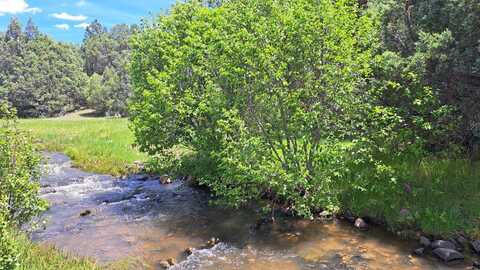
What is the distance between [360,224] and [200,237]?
646 cm

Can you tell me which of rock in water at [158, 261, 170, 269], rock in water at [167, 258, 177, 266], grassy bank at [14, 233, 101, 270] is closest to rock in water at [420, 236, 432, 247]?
rock in water at [167, 258, 177, 266]

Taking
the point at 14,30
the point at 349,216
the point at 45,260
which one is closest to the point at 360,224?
the point at 349,216

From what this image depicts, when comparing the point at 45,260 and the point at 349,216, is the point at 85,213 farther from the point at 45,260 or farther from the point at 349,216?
the point at 349,216

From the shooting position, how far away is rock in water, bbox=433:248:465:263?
14102mm

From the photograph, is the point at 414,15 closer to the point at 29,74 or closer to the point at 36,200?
the point at 36,200

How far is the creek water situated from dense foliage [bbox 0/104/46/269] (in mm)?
910

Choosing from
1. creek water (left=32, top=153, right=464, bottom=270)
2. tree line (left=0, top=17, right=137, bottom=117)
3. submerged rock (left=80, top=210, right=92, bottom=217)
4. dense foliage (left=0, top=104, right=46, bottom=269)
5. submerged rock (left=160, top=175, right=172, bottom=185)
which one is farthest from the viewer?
tree line (left=0, top=17, right=137, bottom=117)

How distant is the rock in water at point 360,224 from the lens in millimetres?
Result: 17219

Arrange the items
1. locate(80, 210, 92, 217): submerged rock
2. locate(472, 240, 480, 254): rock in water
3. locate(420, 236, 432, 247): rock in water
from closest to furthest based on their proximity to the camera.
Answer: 1. locate(472, 240, 480, 254): rock in water
2. locate(420, 236, 432, 247): rock in water
3. locate(80, 210, 92, 217): submerged rock

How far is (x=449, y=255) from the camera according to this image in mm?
14148

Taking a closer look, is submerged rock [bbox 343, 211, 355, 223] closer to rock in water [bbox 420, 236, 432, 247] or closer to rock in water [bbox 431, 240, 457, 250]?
rock in water [bbox 420, 236, 432, 247]

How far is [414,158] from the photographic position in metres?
19.5

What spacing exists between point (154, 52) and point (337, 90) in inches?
494

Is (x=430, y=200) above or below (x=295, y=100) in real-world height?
below
